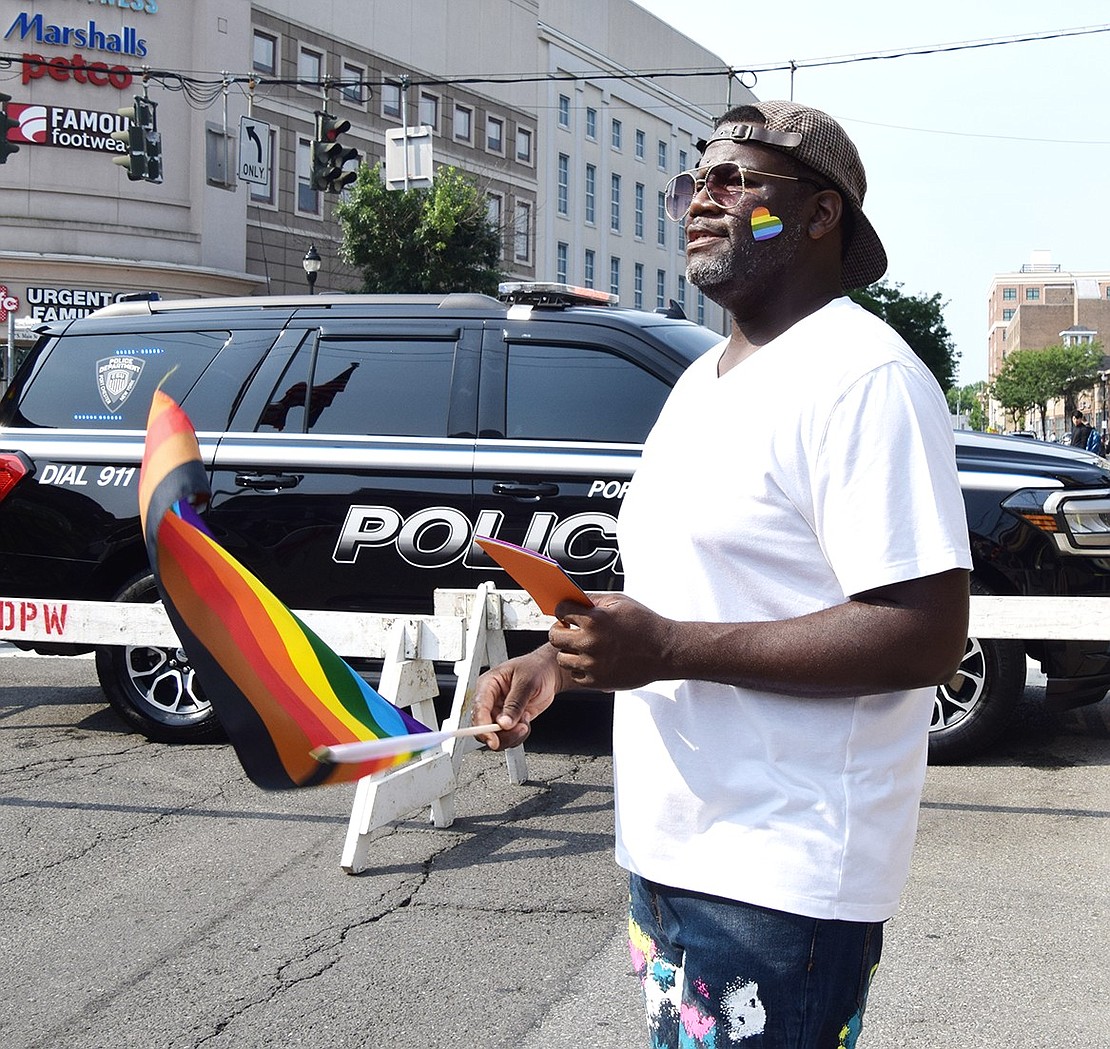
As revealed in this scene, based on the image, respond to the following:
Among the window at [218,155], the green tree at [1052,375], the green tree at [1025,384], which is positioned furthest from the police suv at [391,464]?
the green tree at [1052,375]

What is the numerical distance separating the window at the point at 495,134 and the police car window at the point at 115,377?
4243cm

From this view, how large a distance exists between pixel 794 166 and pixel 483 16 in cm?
4884

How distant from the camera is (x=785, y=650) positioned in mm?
1671

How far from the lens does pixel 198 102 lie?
32.2m

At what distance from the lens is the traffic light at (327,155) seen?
2011cm

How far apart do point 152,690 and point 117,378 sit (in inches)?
63.1

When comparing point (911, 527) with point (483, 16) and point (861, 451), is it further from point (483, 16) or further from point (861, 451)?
point (483, 16)

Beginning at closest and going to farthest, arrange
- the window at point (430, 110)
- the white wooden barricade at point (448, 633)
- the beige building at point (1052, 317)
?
the white wooden barricade at point (448, 633)
the window at point (430, 110)
the beige building at point (1052, 317)

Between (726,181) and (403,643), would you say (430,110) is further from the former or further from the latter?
(726,181)

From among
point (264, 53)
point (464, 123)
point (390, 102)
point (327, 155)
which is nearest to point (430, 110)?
point (464, 123)

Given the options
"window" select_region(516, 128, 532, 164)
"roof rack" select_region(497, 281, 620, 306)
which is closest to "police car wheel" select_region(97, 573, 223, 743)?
"roof rack" select_region(497, 281, 620, 306)

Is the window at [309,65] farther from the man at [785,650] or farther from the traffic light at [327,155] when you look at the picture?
the man at [785,650]

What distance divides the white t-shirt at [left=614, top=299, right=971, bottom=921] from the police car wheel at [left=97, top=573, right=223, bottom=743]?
5.38m

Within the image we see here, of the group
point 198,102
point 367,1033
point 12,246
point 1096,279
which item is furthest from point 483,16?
point 1096,279
